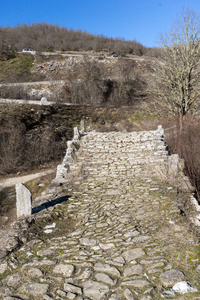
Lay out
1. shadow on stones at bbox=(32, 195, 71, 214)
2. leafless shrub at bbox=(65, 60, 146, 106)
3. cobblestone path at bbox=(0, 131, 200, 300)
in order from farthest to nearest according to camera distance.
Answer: leafless shrub at bbox=(65, 60, 146, 106) → shadow on stones at bbox=(32, 195, 71, 214) → cobblestone path at bbox=(0, 131, 200, 300)

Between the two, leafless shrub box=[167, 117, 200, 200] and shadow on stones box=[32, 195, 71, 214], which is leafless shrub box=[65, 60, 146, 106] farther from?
shadow on stones box=[32, 195, 71, 214]

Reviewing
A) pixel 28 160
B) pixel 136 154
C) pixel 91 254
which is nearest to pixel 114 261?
pixel 91 254

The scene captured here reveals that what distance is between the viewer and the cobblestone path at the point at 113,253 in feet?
9.80

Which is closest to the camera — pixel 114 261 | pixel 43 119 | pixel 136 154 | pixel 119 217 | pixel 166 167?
pixel 114 261

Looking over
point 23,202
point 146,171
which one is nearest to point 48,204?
point 23,202

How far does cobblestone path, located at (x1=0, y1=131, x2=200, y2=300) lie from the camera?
299cm

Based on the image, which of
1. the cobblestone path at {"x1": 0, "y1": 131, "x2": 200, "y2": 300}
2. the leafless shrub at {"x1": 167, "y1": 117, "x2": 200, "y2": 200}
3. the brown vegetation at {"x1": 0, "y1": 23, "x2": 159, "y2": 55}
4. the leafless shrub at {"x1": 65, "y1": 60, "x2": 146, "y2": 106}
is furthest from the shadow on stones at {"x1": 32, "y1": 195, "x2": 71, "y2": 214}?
the brown vegetation at {"x1": 0, "y1": 23, "x2": 159, "y2": 55}

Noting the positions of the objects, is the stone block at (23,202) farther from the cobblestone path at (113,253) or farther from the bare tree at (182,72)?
the bare tree at (182,72)

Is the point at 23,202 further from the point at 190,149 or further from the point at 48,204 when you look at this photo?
the point at 190,149

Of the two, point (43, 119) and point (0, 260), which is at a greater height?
point (43, 119)

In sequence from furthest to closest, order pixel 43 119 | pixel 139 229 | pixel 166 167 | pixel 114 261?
pixel 43 119 → pixel 166 167 → pixel 139 229 → pixel 114 261

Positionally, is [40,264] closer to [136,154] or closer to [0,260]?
Result: [0,260]

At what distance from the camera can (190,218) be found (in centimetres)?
464

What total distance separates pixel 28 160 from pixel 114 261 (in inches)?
495
